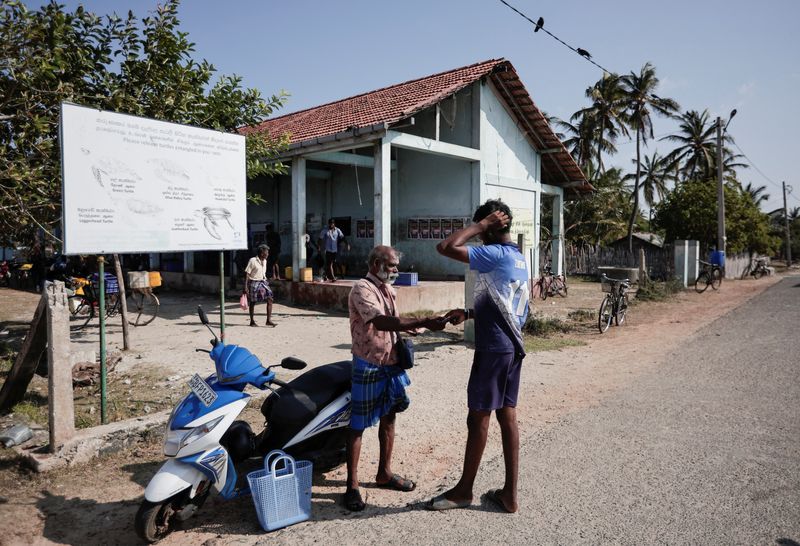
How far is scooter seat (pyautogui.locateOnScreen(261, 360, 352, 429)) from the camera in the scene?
3.26 m

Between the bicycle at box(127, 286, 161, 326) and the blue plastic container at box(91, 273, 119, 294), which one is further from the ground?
the blue plastic container at box(91, 273, 119, 294)

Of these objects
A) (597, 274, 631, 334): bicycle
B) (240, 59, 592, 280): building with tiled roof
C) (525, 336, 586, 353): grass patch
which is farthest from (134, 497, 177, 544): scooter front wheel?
(240, 59, 592, 280): building with tiled roof

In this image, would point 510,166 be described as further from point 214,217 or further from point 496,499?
point 496,499

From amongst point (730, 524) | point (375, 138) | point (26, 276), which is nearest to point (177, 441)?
point (730, 524)

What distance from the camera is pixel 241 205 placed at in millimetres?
5520

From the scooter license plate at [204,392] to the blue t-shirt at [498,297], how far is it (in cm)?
154

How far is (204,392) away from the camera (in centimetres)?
297

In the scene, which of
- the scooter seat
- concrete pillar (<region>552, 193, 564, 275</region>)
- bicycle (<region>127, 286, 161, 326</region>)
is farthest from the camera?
concrete pillar (<region>552, 193, 564, 275</region>)

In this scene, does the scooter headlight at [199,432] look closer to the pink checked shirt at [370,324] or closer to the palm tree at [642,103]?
the pink checked shirt at [370,324]

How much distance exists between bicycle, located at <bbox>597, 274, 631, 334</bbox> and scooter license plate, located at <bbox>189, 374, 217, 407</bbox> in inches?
322

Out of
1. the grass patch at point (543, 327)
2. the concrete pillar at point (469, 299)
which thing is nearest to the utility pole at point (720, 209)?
the grass patch at point (543, 327)

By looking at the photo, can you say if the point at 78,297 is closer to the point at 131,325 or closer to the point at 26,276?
the point at 131,325

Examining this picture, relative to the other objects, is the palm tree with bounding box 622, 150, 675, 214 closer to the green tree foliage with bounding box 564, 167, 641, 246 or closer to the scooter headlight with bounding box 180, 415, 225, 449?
the green tree foliage with bounding box 564, 167, 641, 246

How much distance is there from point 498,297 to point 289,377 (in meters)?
3.86
